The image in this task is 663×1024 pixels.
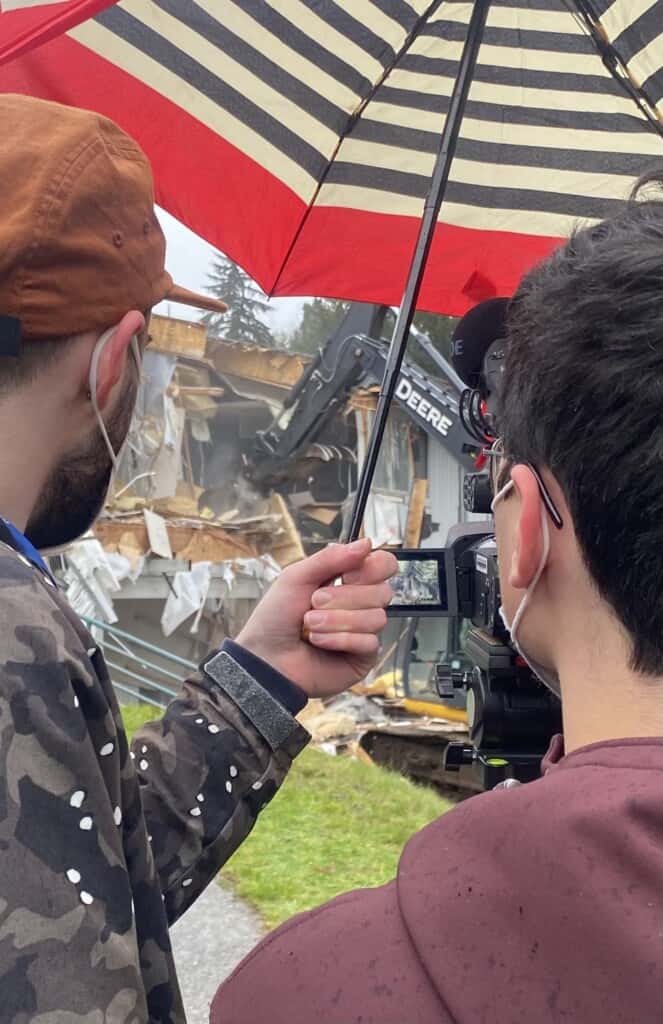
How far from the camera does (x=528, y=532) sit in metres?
0.99

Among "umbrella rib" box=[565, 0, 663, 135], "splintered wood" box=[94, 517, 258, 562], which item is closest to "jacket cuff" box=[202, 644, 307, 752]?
"umbrella rib" box=[565, 0, 663, 135]

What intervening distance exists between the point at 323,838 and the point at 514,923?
12.8 ft

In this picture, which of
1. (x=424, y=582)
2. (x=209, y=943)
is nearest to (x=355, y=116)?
(x=424, y=582)

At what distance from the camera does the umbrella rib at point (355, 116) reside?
2250mm

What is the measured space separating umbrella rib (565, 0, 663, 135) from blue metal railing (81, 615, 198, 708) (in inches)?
349

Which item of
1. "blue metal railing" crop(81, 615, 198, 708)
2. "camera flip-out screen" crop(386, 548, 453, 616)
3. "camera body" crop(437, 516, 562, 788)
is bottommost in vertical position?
"blue metal railing" crop(81, 615, 198, 708)

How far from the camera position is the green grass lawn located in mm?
3763

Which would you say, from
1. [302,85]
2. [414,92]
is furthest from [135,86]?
[414,92]

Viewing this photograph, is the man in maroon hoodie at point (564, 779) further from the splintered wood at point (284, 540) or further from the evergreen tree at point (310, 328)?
the evergreen tree at point (310, 328)

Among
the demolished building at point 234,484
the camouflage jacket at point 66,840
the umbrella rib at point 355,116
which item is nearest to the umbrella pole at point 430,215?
the umbrella rib at point 355,116

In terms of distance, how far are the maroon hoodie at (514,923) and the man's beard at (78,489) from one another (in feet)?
2.12

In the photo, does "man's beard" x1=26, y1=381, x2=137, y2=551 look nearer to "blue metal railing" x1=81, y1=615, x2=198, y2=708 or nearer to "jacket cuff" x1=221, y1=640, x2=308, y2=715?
"jacket cuff" x1=221, y1=640, x2=308, y2=715

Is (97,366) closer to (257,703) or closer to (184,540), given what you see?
(257,703)

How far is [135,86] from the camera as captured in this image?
2.31 m
